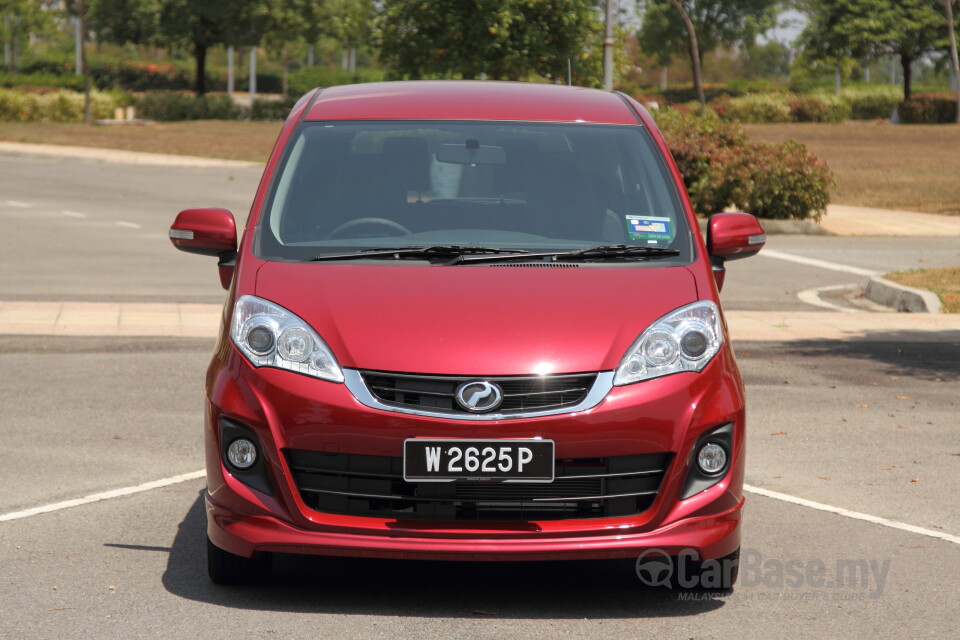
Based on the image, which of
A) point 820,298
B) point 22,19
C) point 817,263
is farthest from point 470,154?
point 22,19

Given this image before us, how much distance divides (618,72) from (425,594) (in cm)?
3016

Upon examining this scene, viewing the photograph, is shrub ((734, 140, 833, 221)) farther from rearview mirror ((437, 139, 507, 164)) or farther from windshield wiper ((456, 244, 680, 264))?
windshield wiper ((456, 244, 680, 264))

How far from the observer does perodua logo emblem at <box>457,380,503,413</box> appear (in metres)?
4.21

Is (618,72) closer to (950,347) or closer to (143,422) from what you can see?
(950,347)

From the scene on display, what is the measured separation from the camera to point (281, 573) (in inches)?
193

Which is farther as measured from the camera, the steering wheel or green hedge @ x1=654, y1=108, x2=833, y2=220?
green hedge @ x1=654, y1=108, x2=833, y2=220

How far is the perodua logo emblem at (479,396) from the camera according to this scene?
13.8ft

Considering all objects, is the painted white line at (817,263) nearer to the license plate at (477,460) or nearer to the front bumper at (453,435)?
the front bumper at (453,435)

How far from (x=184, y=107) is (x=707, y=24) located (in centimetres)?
4362

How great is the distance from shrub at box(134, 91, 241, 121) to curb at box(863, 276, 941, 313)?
46695 mm

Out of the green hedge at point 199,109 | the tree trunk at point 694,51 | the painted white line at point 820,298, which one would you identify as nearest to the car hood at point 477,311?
the painted white line at point 820,298

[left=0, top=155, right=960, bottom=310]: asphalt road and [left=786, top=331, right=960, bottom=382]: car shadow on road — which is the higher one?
[left=0, top=155, right=960, bottom=310]: asphalt road

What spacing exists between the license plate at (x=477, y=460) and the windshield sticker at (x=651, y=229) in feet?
4.05

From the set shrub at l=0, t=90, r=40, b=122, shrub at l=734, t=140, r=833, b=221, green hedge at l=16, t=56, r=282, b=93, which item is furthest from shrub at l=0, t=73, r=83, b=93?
shrub at l=734, t=140, r=833, b=221
